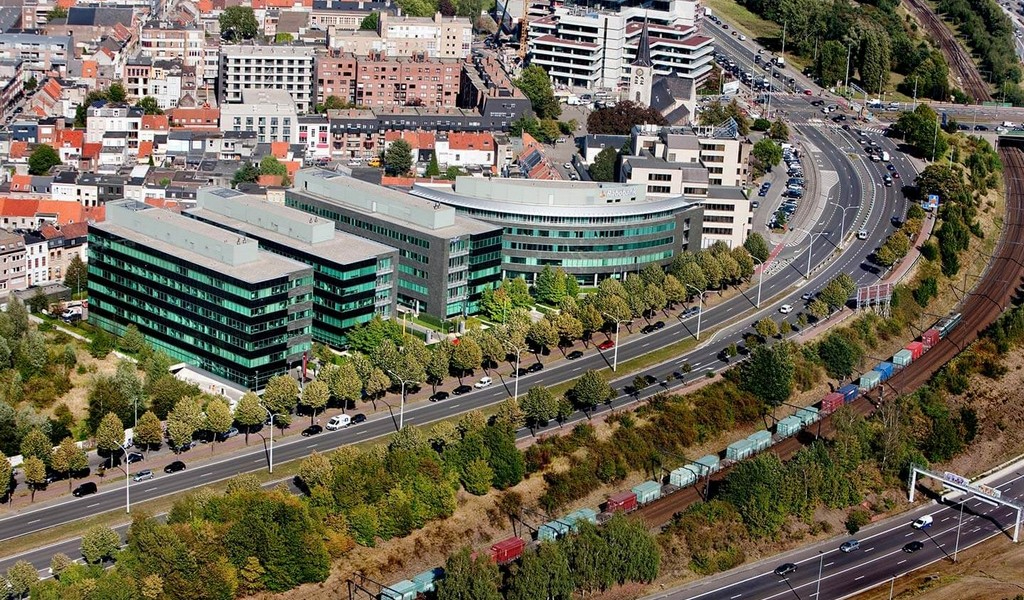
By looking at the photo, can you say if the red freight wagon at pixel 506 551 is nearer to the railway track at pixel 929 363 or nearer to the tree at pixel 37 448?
the railway track at pixel 929 363

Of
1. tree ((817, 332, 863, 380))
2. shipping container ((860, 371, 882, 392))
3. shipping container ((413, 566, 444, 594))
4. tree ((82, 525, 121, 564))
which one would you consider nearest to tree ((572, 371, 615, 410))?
tree ((817, 332, 863, 380))

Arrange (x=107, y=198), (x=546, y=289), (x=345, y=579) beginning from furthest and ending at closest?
(x=107, y=198) → (x=546, y=289) → (x=345, y=579)

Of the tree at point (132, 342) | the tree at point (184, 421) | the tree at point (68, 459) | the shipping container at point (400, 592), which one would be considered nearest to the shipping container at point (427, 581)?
the shipping container at point (400, 592)

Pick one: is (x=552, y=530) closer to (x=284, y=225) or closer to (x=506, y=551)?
(x=506, y=551)

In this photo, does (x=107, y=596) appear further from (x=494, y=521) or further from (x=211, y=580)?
(x=494, y=521)

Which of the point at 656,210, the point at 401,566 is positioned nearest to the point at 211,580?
the point at 401,566

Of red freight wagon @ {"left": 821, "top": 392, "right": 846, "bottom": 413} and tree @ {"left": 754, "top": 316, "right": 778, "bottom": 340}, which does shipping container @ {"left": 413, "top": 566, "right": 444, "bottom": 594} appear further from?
tree @ {"left": 754, "top": 316, "right": 778, "bottom": 340}
